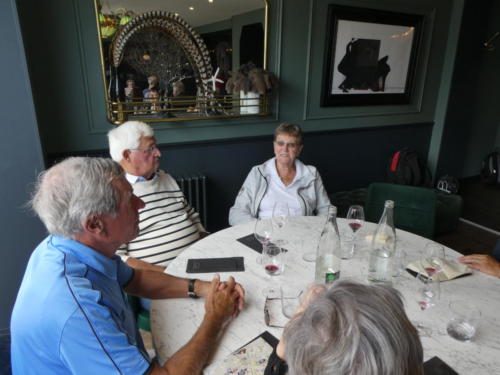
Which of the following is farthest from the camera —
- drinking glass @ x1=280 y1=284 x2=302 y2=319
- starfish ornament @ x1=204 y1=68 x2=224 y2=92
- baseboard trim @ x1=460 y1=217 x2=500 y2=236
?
baseboard trim @ x1=460 y1=217 x2=500 y2=236

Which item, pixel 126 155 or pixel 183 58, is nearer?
pixel 126 155

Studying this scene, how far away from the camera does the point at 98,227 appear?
0.99 metres

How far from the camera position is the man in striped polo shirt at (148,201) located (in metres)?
1.79

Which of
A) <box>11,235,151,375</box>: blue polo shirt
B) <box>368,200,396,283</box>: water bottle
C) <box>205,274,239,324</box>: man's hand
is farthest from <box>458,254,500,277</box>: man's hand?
<box>11,235,151,375</box>: blue polo shirt

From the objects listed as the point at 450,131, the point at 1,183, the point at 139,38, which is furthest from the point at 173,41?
the point at 450,131

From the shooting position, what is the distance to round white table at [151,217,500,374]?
1044mm

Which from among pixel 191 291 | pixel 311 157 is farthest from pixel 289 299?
pixel 311 157

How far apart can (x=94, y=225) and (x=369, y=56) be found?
3491 millimetres

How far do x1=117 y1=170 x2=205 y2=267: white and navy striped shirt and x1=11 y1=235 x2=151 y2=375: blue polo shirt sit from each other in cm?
83

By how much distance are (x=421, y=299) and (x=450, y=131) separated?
3962 mm

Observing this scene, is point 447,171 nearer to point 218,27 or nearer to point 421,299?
→ point 218,27

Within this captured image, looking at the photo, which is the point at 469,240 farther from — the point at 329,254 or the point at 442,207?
the point at 329,254

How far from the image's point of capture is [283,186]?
2.28 m

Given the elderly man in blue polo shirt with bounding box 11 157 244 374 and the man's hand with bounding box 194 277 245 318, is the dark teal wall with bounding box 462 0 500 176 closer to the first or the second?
the man's hand with bounding box 194 277 245 318
